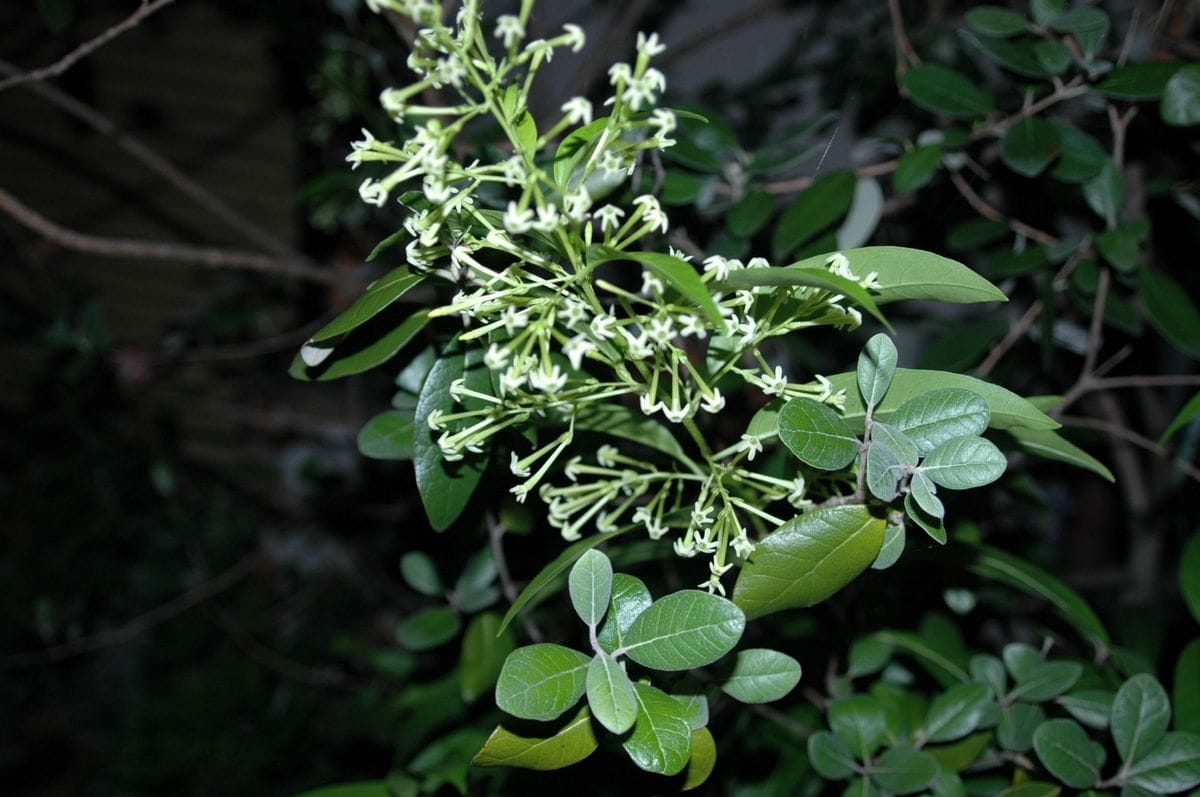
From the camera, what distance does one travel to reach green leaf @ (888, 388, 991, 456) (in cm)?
59

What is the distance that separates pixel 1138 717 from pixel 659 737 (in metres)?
0.49

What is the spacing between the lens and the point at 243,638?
2398 millimetres

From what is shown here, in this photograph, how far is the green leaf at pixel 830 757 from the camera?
2.77 feet

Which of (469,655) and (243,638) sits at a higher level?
(469,655)

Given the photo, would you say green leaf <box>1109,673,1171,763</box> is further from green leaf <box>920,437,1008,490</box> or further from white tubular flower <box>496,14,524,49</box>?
white tubular flower <box>496,14,524,49</box>

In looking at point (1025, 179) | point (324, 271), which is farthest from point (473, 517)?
point (1025, 179)

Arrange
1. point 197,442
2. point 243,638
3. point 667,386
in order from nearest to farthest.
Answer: point 667,386, point 243,638, point 197,442

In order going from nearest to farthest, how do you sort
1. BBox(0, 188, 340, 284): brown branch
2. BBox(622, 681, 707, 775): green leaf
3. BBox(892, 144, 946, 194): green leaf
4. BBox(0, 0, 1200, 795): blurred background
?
BBox(622, 681, 707, 775): green leaf
BBox(892, 144, 946, 194): green leaf
BBox(0, 188, 340, 284): brown branch
BBox(0, 0, 1200, 795): blurred background

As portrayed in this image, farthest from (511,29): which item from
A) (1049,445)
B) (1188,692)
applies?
(1188,692)

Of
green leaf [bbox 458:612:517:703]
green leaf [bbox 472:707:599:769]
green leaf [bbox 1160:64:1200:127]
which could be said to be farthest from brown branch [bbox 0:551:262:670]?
green leaf [bbox 1160:64:1200:127]

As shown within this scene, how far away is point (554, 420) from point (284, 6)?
1.72 m

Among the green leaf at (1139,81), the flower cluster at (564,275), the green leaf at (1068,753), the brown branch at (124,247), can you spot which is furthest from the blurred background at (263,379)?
the green leaf at (1068,753)

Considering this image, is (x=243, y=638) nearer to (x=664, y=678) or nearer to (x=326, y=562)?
(x=326, y=562)

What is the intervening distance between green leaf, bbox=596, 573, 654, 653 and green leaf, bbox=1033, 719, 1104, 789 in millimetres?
430
